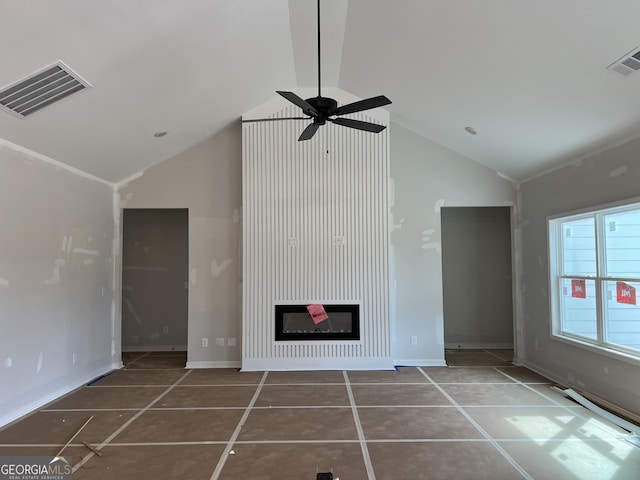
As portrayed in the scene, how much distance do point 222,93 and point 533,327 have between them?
5.20 metres

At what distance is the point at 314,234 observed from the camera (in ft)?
17.4

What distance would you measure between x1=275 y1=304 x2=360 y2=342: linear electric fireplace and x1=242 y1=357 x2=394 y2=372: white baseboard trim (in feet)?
0.96

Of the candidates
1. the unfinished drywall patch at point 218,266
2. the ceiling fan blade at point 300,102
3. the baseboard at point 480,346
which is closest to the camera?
the ceiling fan blade at point 300,102

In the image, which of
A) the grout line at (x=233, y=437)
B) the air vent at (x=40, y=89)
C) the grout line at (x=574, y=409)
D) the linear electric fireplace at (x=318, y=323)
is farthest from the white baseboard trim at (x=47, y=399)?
the grout line at (x=574, y=409)

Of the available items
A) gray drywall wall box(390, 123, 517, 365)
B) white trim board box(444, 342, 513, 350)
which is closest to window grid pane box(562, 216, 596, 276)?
gray drywall wall box(390, 123, 517, 365)

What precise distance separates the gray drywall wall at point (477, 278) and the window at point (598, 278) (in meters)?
1.72

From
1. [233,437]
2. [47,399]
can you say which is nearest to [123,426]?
[233,437]

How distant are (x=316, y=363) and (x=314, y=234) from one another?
1.84m

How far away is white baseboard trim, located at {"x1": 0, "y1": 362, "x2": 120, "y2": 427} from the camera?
345cm

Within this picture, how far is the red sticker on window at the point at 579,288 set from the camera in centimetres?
425

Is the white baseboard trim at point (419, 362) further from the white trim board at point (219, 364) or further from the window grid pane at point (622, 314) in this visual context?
the white trim board at point (219, 364)

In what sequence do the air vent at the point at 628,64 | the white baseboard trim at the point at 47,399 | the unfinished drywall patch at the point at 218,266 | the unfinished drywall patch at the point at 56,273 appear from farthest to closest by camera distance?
the unfinished drywall patch at the point at 218,266 < the unfinished drywall patch at the point at 56,273 < the white baseboard trim at the point at 47,399 < the air vent at the point at 628,64

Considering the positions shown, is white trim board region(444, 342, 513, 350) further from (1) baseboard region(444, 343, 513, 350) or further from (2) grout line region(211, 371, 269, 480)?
(2) grout line region(211, 371, 269, 480)

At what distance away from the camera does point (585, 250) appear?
431 cm
